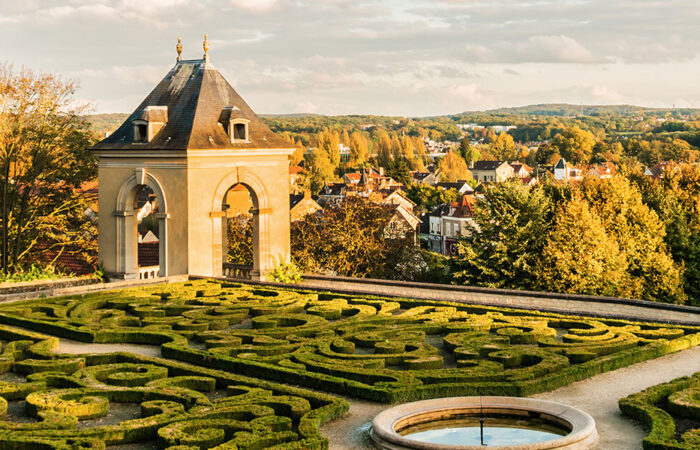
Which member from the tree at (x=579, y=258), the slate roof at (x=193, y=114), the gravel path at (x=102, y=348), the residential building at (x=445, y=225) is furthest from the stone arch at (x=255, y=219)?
the residential building at (x=445, y=225)

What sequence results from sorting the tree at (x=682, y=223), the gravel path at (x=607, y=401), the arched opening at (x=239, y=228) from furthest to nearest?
1. the tree at (x=682, y=223)
2. the arched opening at (x=239, y=228)
3. the gravel path at (x=607, y=401)

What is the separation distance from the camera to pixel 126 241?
2878 cm

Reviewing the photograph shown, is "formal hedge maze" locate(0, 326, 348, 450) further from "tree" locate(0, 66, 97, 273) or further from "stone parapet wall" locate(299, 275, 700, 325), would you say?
"tree" locate(0, 66, 97, 273)

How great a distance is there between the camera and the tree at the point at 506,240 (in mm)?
38875

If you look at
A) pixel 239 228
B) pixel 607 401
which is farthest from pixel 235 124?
pixel 607 401

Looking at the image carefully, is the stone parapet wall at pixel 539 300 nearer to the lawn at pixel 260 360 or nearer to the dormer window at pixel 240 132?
the lawn at pixel 260 360

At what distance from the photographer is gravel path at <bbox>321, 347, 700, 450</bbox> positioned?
487 inches

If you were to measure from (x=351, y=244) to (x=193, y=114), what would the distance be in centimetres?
1927

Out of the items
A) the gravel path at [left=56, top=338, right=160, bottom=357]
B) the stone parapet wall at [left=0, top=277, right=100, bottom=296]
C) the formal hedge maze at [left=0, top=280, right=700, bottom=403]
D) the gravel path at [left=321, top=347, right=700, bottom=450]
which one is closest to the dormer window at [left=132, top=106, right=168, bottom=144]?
the stone parapet wall at [left=0, top=277, right=100, bottom=296]

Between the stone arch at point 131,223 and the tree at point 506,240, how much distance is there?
1562 cm

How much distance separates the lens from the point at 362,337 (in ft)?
59.6

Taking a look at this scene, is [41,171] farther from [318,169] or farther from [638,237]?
[318,169]

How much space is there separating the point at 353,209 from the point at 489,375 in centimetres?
3372

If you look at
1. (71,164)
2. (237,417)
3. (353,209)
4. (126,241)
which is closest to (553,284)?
(353,209)
